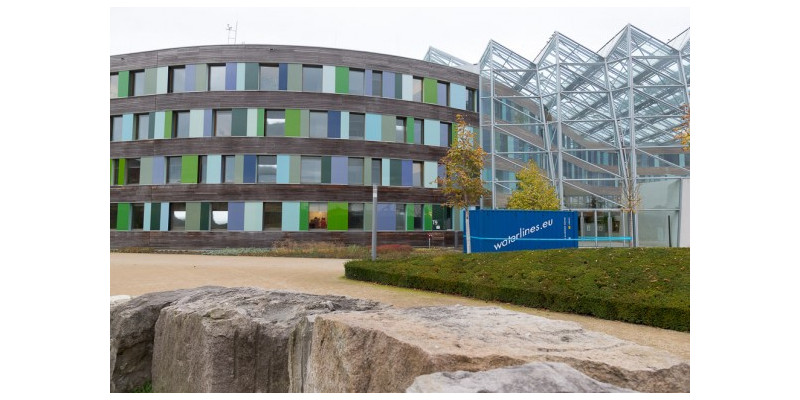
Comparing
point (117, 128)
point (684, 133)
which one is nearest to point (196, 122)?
point (117, 128)

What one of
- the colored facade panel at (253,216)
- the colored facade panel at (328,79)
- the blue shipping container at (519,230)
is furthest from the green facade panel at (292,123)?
the blue shipping container at (519,230)

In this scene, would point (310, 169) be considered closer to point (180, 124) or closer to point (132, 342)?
point (180, 124)

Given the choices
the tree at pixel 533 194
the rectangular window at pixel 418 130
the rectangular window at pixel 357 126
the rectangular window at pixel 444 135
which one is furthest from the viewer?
the rectangular window at pixel 444 135

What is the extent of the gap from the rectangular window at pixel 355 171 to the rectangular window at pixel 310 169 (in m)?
1.91

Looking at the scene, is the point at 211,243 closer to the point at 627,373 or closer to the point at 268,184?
the point at 268,184

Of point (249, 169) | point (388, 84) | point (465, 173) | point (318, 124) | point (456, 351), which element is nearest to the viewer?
point (456, 351)

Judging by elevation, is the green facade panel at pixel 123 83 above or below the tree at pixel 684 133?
above

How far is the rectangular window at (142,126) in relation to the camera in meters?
30.2

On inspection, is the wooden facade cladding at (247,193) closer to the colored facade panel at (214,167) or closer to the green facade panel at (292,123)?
the colored facade panel at (214,167)

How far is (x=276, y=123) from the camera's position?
29.9 metres

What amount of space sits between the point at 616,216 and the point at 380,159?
14.8 m

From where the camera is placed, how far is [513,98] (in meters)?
32.9

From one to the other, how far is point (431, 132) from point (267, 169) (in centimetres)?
1100

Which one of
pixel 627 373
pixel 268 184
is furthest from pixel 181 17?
pixel 268 184
